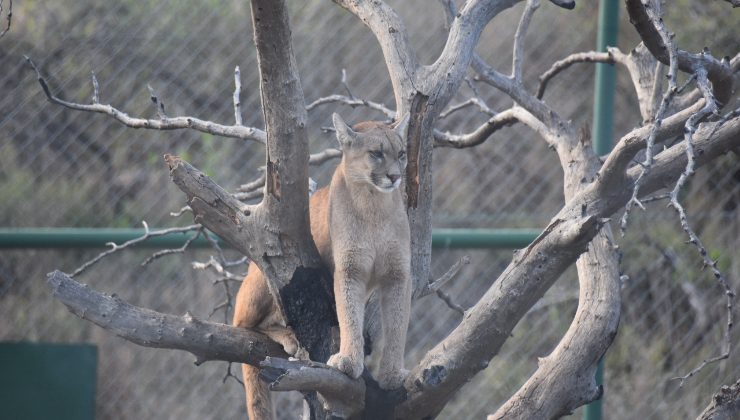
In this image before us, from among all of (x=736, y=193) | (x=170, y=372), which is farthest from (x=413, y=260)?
(x=736, y=193)

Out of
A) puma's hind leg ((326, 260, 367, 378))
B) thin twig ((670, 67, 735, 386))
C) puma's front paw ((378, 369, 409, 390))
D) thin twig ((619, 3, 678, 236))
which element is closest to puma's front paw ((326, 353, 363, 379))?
puma's hind leg ((326, 260, 367, 378))

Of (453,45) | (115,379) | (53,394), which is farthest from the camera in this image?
(115,379)

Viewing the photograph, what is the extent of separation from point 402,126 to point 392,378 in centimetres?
92

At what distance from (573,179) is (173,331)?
1.66 m

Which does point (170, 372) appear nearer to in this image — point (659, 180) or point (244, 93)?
point (244, 93)

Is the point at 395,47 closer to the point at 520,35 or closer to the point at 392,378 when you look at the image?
the point at 520,35

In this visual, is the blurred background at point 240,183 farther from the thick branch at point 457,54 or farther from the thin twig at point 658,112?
the thin twig at point 658,112

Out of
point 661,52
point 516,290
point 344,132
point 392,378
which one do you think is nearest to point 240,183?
point 344,132

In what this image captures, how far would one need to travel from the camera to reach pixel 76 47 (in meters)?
5.36

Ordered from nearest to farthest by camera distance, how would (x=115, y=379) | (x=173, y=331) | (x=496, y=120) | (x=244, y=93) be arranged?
(x=173, y=331) → (x=496, y=120) → (x=115, y=379) → (x=244, y=93)

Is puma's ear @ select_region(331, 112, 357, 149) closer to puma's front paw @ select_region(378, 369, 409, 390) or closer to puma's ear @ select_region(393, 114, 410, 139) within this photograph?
puma's ear @ select_region(393, 114, 410, 139)

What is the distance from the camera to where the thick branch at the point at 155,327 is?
2.97 meters

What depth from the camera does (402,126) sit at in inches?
140

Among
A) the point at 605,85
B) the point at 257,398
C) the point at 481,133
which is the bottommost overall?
the point at 257,398
